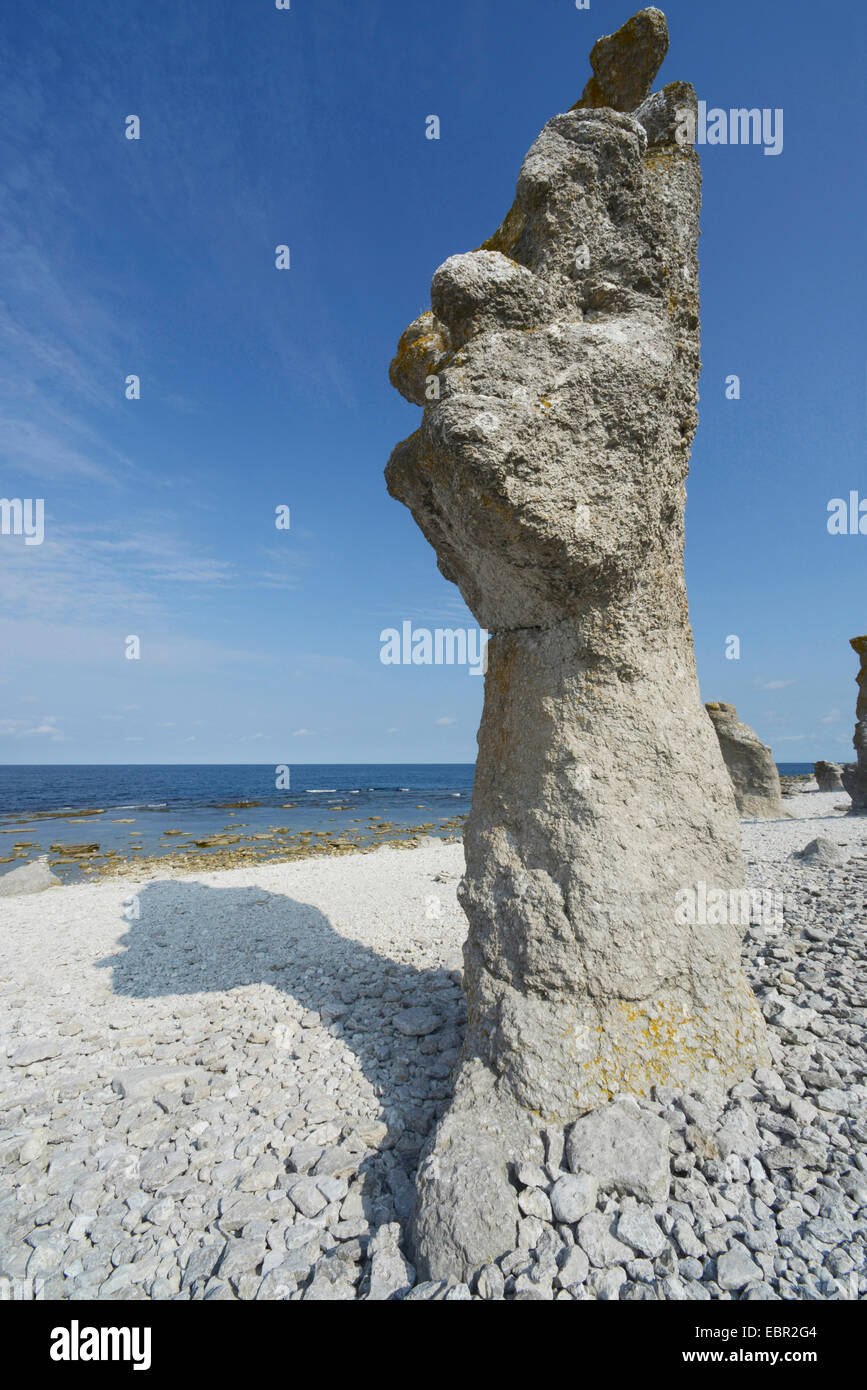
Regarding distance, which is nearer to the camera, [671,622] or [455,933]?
[671,622]

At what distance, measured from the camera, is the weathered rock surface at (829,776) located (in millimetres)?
36688

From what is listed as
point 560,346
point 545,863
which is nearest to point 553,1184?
point 545,863

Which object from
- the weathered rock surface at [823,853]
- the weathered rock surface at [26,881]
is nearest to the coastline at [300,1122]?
the weathered rock surface at [823,853]

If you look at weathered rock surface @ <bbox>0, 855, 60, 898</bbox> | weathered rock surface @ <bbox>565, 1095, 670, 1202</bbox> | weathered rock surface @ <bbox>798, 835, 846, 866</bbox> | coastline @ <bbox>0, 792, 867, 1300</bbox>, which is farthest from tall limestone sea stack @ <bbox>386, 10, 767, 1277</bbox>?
weathered rock surface @ <bbox>0, 855, 60, 898</bbox>

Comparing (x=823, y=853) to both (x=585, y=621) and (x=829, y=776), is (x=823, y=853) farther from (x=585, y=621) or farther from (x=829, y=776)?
(x=829, y=776)

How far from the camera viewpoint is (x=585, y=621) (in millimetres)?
4258

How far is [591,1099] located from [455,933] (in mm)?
5407

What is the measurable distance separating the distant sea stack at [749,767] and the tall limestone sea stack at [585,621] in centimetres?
1980

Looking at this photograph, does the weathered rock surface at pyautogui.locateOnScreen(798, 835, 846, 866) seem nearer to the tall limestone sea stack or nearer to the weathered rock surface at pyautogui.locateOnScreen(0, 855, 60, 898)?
the tall limestone sea stack

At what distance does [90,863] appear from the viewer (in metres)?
21.4

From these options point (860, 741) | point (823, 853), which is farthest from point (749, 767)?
point (823, 853)

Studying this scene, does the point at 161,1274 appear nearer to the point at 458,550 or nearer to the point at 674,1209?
the point at 674,1209

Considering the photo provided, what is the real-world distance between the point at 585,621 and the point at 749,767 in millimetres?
21599

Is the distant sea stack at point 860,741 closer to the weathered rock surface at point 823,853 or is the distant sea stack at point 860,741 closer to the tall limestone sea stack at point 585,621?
the weathered rock surface at point 823,853
